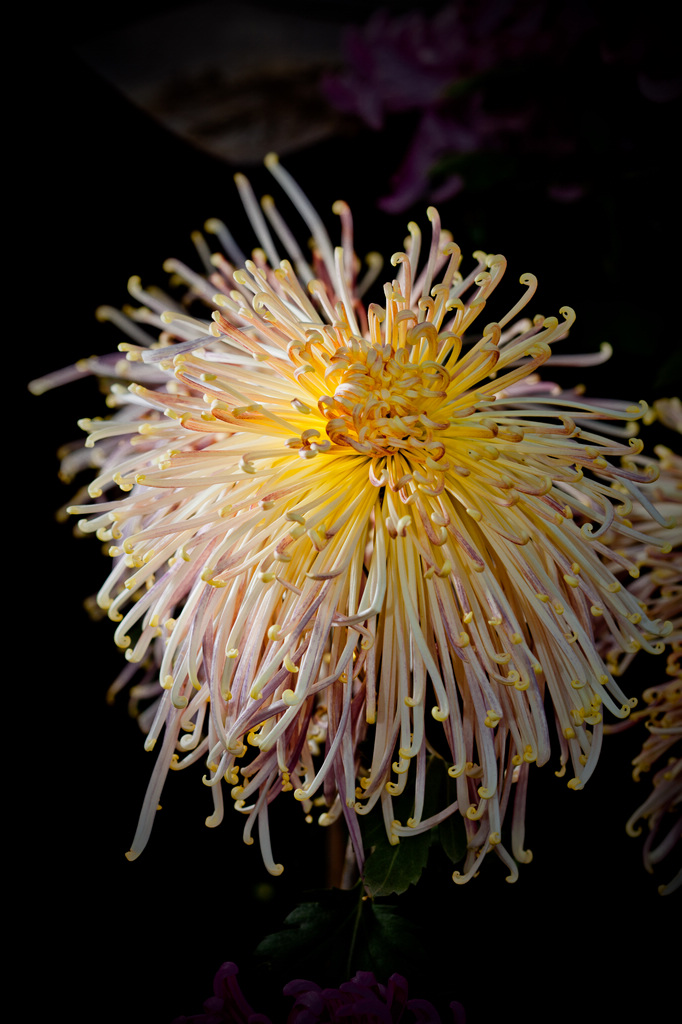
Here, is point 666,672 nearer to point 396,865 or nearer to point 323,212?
point 396,865

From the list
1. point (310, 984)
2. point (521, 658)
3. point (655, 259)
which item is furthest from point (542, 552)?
point (655, 259)

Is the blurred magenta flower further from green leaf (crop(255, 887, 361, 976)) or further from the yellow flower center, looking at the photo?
the yellow flower center

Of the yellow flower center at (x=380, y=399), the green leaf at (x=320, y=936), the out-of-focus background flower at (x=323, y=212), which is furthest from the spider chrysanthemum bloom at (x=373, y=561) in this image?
the out-of-focus background flower at (x=323, y=212)

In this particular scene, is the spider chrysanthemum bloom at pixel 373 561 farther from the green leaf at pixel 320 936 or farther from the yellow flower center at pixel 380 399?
the green leaf at pixel 320 936

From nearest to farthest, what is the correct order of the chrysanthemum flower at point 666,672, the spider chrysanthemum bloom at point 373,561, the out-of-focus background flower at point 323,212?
the spider chrysanthemum bloom at point 373,561, the chrysanthemum flower at point 666,672, the out-of-focus background flower at point 323,212

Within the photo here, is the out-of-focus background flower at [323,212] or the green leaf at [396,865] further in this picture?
the out-of-focus background flower at [323,212]

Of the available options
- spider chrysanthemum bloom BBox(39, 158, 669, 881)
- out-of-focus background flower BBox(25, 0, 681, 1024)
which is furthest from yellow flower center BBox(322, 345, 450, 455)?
out-of-focus background flower BBox(25, 0, 681, 1024)

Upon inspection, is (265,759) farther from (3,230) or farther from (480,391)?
(3,230)
